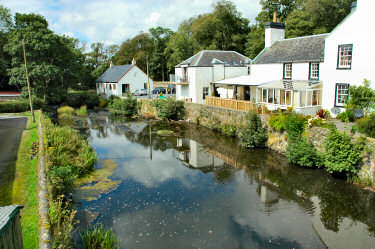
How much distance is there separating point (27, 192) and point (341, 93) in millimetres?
18544

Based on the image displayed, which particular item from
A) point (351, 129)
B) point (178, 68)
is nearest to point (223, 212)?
point (351, 129)

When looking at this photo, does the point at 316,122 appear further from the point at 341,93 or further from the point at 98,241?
the point at 98,241

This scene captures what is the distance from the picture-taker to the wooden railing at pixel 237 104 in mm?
22312

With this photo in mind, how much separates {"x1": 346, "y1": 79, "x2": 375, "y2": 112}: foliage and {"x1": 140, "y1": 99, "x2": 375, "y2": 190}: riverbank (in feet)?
11.2

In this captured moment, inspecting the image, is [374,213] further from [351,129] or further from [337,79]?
[337,79]

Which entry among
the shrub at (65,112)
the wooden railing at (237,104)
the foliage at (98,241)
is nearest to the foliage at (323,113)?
the wooden railing at (237,104)

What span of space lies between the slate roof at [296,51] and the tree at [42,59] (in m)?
26.0

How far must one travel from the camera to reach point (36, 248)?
23.4 feet

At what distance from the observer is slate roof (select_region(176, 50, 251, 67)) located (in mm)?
31203

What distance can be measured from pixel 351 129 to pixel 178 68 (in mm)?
22599

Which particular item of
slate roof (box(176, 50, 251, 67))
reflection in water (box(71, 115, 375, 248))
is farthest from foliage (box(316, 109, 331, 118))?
slate roof (box(176, 50, 251, 67))

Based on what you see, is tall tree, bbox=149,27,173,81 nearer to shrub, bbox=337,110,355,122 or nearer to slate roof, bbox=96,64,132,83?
slate roof, bbox=96,64,132,83

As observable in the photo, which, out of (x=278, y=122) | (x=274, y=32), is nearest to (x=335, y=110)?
(x=278, y=122)

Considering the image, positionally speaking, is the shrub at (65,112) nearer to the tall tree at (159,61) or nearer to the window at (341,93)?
the tall tree at (159,61)
